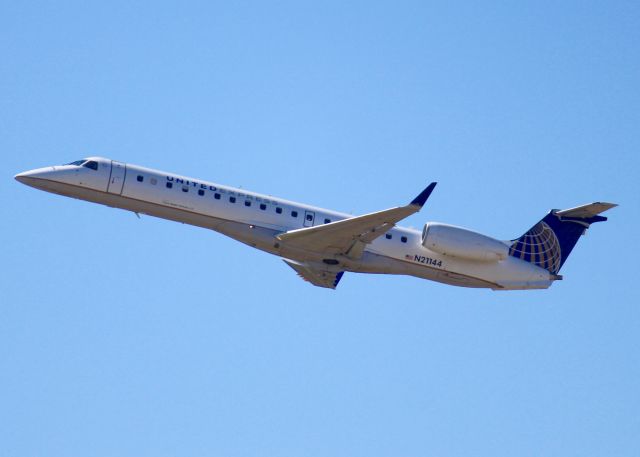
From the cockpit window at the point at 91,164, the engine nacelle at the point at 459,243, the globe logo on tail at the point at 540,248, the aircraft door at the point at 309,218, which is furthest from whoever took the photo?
the globe logo on tail at the point at 540,248

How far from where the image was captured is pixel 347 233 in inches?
1278

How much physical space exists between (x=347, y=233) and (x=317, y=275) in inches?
151

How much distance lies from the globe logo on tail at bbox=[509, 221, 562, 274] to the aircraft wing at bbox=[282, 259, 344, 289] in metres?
5.53

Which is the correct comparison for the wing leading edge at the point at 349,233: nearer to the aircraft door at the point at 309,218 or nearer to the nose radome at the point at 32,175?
the aircraft door at the point at 309,218

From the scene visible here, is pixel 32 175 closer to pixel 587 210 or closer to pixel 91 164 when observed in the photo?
pixel 91 164

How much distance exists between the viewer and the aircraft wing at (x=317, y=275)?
35.3 meters

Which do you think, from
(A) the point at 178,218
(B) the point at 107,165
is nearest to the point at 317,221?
(A) the point at 178,218

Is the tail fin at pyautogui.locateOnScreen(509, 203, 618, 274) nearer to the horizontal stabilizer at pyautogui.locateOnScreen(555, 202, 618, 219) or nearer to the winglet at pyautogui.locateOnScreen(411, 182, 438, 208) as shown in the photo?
the horizontal stabilizer at pyautogui.locateOnScreen(555, 202, 618, 219)

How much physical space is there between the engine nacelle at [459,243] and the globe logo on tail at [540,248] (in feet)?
4.80

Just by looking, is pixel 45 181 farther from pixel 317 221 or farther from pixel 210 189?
pixel 317 221

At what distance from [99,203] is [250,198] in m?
4.42

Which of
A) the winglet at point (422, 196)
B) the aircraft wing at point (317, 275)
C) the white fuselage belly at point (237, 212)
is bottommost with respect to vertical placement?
the aircraft wing at point (317, 275)

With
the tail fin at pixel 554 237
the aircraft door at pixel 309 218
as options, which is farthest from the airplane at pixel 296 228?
the tail fin at pixel 554 237

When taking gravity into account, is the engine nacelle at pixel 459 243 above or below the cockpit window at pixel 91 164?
below
